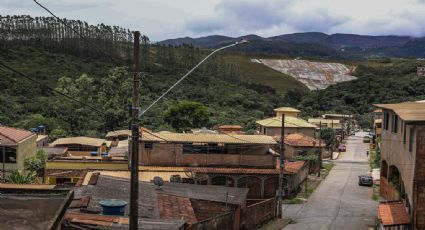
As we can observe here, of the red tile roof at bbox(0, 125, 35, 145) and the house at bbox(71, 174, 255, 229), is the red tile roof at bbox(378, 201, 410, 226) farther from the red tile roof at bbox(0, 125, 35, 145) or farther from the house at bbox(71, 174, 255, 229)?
the red tile roof at bbox(0, 125, 35, 145)

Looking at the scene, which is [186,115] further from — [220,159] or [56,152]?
[220,159]

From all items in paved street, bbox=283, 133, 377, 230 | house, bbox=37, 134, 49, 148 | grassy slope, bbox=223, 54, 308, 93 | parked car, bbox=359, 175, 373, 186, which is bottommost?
paved street, bbox=283, 133, 377, 230

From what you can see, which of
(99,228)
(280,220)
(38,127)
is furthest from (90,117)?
(99,228)

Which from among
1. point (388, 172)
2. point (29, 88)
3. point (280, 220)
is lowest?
point (280, 220)

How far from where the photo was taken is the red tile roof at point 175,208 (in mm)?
21781

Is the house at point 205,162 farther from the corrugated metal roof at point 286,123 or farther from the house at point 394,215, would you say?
the corrugated metal roof at point 286,123

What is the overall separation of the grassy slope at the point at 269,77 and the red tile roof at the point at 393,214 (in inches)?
4928

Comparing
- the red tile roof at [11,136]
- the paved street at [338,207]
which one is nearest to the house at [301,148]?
the paved street at [338,207]

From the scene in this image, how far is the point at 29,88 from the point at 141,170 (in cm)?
5761

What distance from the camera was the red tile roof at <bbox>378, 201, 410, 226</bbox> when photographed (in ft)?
80.6

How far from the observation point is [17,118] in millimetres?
70125

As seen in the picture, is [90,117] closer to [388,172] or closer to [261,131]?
[261,131]

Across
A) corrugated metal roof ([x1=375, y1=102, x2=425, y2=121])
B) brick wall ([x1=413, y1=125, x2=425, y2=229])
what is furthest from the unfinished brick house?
brick wall ([x1=413, y1=125, x2=425, y2=229])

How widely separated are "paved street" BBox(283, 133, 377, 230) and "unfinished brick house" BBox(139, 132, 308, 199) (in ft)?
8.19
